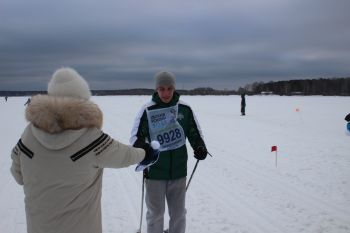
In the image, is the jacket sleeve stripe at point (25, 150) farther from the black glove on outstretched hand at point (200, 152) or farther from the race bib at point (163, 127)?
the black glove on outstretched hand at point (200, 152)

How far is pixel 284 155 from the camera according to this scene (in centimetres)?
939

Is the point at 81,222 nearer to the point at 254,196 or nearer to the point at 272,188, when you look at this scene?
the point at 254,196

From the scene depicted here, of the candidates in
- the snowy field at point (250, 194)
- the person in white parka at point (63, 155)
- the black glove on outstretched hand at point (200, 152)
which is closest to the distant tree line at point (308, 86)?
the snowy field at point (250, 194)

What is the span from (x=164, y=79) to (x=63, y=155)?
1.74 metres

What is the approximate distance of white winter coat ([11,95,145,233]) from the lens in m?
1.99

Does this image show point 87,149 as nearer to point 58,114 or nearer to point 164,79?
point 58,114

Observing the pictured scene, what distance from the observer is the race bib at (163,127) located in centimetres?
362

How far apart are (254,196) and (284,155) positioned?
376 cm

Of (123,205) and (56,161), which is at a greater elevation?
(56,161)

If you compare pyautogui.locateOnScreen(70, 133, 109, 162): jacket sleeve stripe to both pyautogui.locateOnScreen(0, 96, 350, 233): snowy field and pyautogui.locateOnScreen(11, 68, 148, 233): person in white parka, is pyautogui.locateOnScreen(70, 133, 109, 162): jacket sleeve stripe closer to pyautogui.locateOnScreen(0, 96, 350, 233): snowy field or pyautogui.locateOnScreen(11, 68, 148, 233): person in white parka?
pyautogui.locateOnScreen(11, 68, 148, 233): person in white parka

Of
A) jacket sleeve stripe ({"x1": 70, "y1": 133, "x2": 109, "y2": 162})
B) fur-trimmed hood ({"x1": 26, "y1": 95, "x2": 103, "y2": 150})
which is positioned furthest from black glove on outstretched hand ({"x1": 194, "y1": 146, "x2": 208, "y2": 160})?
fur-trimmed hood ({"x1": 26, "y1": 95, "x2": 103, "y2": 150})

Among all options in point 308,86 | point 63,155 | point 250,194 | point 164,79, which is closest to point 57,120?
point 63,155

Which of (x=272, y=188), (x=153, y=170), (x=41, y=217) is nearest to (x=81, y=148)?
(x=41, y=217)

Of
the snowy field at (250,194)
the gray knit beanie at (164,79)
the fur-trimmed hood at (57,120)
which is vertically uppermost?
the gray knit beanie at (164,79)
